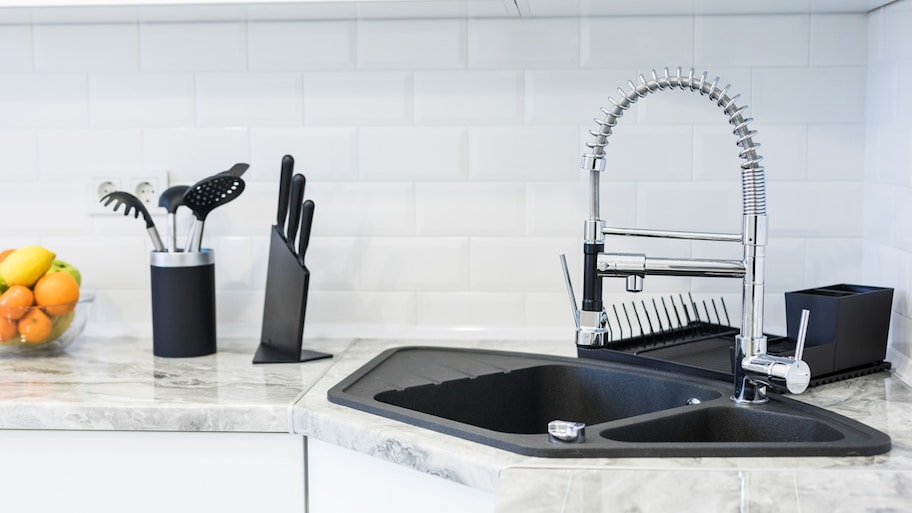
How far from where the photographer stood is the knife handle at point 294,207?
1651 millimetres

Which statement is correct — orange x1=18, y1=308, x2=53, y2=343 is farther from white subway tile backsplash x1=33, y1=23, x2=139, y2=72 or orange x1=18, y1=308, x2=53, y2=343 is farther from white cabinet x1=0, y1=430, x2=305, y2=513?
white subway tile backsplash x1=33, y1=23, x2=139, y2=72

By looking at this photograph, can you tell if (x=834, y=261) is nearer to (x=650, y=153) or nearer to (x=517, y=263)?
(x=650, y=153)

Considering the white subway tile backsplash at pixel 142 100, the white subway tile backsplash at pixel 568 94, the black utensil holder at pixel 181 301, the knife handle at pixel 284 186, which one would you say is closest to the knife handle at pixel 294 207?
the knife handle at pixel 284 186

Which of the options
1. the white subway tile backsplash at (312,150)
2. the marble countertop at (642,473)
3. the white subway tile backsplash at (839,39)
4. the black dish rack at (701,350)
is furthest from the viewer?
the white subway tile backsplash at (312,150)

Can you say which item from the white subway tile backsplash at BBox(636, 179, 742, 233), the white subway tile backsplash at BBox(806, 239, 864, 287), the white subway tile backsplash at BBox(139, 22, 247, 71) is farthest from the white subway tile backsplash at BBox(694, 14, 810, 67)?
the white subway tile backsplash at BBox(139, 22, 247, 71)

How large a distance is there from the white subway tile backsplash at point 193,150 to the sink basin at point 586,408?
A: 0.51m

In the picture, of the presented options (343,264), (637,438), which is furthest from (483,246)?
(637,438)

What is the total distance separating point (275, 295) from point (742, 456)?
0.87 m

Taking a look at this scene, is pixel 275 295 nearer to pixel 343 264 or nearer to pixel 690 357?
pixel 343 264

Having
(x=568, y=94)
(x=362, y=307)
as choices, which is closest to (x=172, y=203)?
(x=362, y=307)

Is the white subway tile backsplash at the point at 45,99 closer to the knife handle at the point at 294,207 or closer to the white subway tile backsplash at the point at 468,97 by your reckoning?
the knife handle at the point at 294,207

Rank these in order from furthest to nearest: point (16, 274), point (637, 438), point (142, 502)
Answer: point (16, 274)
point (142, 502)
point (637, 438)

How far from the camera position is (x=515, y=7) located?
1.70 meters

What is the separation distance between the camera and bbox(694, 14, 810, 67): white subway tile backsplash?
1.78 metres
